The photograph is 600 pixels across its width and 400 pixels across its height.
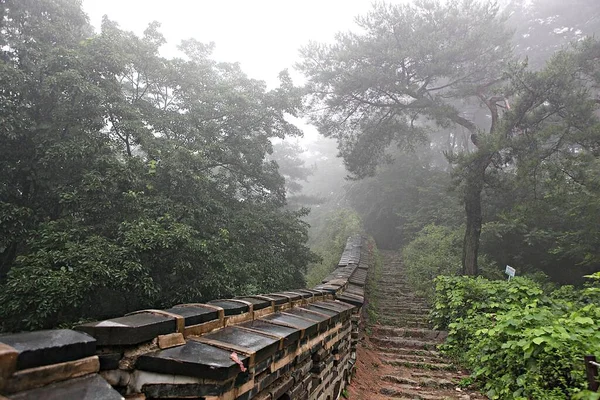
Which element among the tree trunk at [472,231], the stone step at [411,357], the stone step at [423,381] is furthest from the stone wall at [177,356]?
the tree trunk at [472,231]

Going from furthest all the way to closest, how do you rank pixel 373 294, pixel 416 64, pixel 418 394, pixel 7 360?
1. pixel 416 64
2. pixel 373 294
3. pixel 418 394
4. pixel 7 360

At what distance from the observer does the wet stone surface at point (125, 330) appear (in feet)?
4.77

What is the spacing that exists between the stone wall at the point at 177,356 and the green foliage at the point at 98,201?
4.06 metres

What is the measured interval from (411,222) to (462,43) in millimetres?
9828

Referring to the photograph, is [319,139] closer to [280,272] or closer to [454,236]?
[454,236]

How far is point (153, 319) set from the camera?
1.66 m

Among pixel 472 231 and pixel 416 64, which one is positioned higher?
pixel 416 64

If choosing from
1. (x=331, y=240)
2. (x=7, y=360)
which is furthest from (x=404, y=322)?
(x=331, y=240)

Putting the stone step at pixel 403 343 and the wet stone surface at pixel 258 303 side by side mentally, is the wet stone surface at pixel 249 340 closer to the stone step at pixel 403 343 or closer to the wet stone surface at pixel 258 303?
the wet stone surface at pixel 258 303

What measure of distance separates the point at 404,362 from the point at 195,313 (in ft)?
17.5

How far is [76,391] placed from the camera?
1126mm

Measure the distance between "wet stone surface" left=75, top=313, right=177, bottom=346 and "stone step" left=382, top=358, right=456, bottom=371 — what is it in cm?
549

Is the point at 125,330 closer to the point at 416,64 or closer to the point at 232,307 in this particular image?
the point at 232,307

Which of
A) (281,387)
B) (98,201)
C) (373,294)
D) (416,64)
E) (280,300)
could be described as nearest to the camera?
(281,387)
